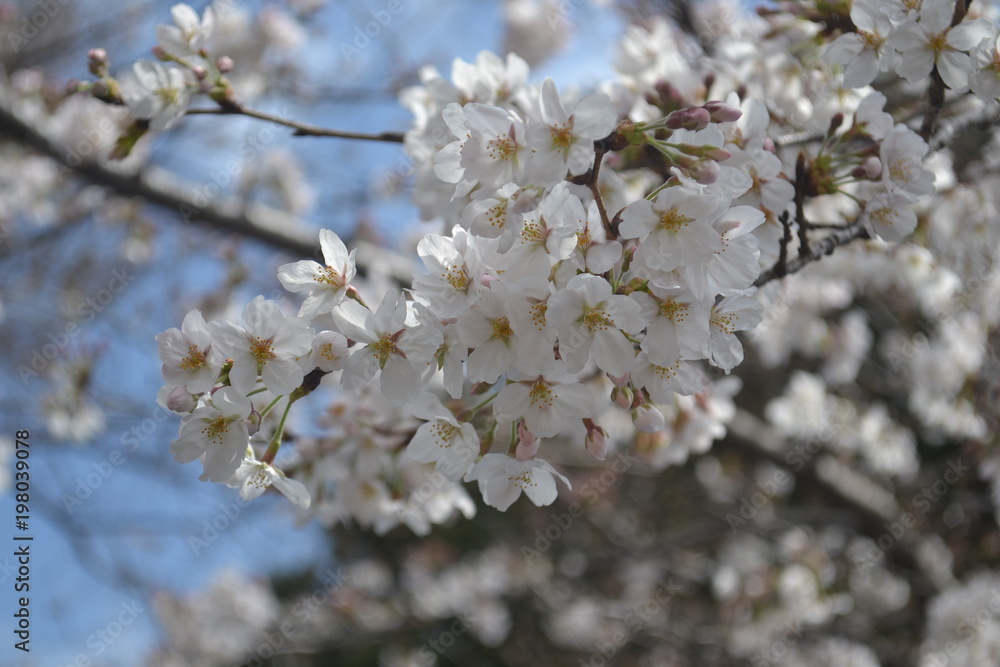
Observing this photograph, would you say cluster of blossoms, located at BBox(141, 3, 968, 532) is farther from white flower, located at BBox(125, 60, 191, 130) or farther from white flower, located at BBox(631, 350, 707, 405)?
white flower, located at BBox(125, 60, 191, 130)

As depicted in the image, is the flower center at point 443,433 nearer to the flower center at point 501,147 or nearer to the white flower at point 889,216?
the flower center at point 501,147

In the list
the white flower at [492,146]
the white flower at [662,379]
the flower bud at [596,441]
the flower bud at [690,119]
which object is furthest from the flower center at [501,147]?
the flower bud at [596,441]

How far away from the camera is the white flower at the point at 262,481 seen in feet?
3.36

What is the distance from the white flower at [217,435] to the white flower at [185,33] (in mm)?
809

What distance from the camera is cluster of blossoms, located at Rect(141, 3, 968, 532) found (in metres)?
0.84

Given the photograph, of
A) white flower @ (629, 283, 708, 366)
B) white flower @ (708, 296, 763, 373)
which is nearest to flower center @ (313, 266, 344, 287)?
white flower @ (629, 283, 708, 366)

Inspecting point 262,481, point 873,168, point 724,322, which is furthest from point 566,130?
point 262,481

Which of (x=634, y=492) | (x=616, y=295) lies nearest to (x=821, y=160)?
(x=616, y=295)

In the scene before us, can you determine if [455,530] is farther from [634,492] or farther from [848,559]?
[848,559]

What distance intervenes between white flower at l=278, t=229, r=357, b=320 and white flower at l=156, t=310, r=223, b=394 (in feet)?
0.44

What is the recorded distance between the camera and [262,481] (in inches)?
40.8

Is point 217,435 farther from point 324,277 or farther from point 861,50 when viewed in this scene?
point 861,50

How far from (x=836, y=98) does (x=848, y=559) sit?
160 inches

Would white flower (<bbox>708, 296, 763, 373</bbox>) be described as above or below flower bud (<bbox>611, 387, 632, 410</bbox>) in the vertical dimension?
above
